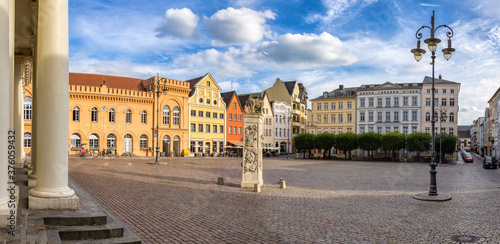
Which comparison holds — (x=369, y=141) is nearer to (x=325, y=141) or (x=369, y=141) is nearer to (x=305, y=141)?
(x=325, y=141)

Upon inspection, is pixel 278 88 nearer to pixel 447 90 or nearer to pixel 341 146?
pixel 341 146

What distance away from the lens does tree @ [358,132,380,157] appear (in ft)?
198

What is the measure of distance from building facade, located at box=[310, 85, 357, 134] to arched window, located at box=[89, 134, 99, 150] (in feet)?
165

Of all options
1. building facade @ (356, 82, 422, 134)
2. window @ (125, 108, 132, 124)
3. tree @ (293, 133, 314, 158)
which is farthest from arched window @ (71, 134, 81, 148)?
building facade @ (356, 82, 422, 134)

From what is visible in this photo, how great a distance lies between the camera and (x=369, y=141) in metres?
60.6

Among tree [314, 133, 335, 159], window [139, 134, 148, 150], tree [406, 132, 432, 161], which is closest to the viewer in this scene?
window [139, 134, 148, 150]

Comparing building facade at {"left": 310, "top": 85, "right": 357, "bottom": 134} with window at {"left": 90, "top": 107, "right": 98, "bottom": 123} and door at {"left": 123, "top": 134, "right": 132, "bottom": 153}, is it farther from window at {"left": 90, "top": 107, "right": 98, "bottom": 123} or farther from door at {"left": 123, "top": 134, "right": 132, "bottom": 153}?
window at {"left": 90, "top": 107, "right": 98, "bottom": 123}

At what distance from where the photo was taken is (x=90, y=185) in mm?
16500

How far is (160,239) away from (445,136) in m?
57.9

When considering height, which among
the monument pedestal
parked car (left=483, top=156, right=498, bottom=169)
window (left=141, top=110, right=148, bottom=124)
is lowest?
parked car (left=483, top=156, right=498, bottom=169)

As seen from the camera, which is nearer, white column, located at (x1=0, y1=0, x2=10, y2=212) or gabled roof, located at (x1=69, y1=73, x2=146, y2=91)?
white column, located at (x1=0, y1=0, x2=10, y2=212)

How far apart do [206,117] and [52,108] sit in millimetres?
57998

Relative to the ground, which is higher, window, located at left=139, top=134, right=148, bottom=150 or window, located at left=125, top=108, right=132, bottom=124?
window, located at left=125, top=108, right=132, bottom=124

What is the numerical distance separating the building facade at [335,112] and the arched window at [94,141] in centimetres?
5034
